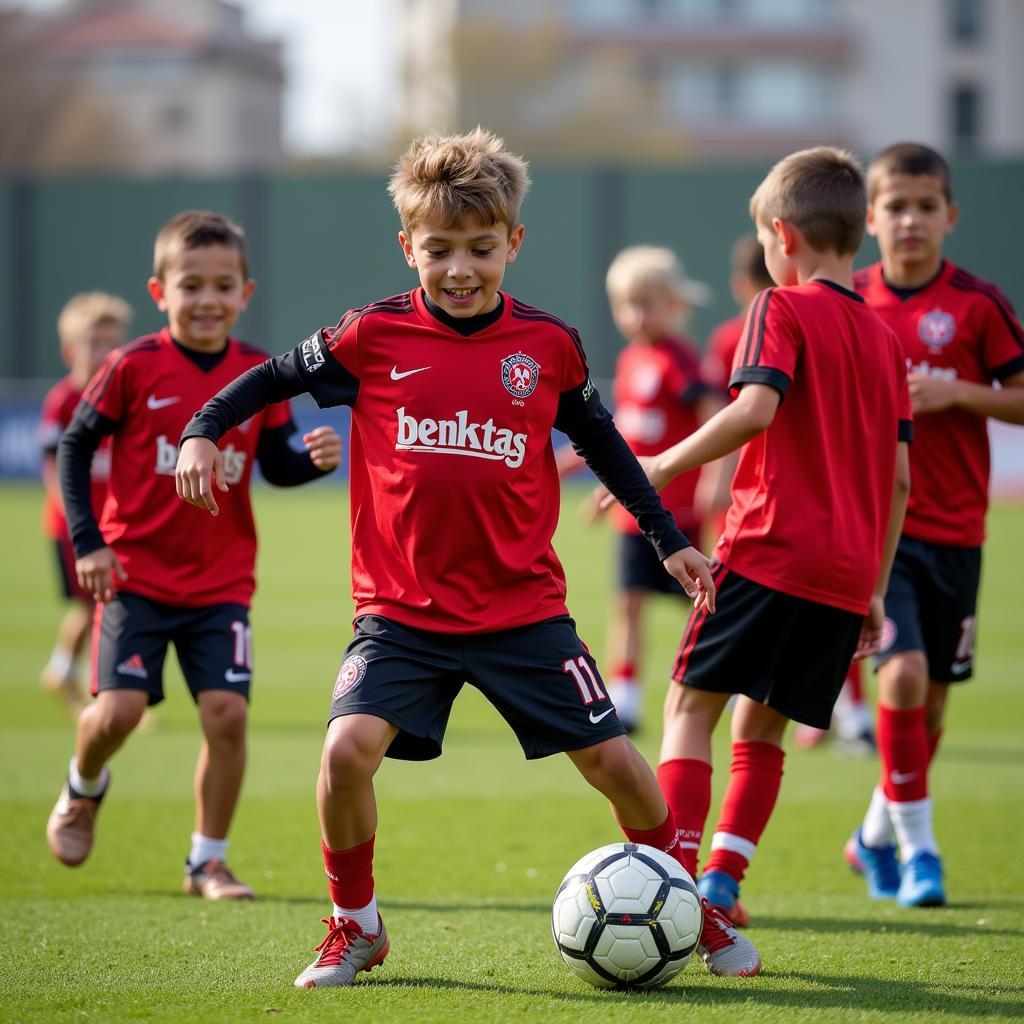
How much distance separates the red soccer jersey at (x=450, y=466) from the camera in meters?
3.91

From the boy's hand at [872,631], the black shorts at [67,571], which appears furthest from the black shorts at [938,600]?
the black shorts at [67,571]

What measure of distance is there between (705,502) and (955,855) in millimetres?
3104

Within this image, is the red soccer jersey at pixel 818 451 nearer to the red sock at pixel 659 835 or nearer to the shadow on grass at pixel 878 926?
the red sock at pixel 659 835

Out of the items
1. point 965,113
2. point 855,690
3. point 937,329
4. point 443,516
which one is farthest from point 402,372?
point 965,113

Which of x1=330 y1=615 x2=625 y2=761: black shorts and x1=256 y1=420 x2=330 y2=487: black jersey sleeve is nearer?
x1=330 y1=615 x2=625 y2=761: black shorts

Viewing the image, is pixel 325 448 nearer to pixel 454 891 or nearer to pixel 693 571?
pixel 693 571

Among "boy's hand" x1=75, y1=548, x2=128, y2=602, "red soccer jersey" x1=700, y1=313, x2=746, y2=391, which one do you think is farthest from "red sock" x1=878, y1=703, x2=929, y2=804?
"red soccer jersey" x1=700, y1=313, x2=746, y2=391

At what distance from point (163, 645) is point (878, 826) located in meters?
2.41

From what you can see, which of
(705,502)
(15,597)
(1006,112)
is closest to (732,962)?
(705,502)

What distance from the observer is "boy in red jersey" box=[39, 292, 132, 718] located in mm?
8117

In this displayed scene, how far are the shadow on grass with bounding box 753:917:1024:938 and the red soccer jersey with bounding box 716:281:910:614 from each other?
3.24 feet

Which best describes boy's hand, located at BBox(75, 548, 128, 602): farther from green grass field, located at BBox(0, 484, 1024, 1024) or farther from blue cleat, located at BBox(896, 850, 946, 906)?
blue cleat, located at BBox(896, 850, 946, 906)

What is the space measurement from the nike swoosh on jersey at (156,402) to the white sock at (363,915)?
6.40ft

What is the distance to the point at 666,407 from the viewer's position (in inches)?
334
